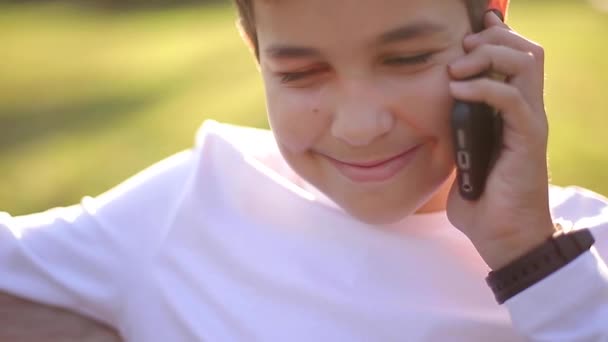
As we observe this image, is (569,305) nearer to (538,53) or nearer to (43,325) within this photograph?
(538,53)

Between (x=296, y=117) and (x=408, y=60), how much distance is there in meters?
0.23

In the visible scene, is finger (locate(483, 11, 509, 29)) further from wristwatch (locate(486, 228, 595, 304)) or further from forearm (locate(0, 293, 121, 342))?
forearm (locate(0, 293, 121, 342))

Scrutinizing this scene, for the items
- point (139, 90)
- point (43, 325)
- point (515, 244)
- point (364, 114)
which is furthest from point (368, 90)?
point (139, 90)

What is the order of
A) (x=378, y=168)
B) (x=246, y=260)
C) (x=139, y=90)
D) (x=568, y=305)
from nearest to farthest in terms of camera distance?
1. (x=568, y=305)
2. (x=378, y=168)
3. (x=246, y=260)
4. (x=139, y=90)

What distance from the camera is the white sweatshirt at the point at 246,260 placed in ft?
5.86

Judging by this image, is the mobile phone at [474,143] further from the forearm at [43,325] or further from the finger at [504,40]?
the forearm at [43,325]

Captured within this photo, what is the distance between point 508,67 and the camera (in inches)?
64.9

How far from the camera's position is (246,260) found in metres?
1.91

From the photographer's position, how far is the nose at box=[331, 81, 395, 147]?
1621 mm

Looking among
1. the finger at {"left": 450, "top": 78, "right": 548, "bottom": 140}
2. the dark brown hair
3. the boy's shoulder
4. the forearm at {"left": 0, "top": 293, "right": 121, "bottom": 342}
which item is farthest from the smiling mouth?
the forearm at {"left": 0, "top": 293, "right": 121, "bottom": 342}

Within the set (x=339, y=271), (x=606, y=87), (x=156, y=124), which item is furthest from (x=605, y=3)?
(x=339, y=271)

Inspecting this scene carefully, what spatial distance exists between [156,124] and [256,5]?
4293mm

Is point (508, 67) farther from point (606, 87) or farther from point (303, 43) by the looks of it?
point (606, 87)

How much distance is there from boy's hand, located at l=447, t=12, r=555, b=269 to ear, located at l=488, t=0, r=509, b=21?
2.7 inches
